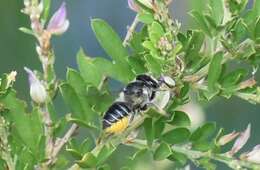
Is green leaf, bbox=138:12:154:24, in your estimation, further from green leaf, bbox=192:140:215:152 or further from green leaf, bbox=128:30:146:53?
green leaf, bbox=192:140:215:152

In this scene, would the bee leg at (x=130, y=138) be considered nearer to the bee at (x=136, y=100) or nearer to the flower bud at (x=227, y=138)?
the bee at (x=136, y=100)

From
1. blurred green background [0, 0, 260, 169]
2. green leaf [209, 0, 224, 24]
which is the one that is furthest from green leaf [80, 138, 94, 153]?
blurred green background [0, 0, 260, 169]

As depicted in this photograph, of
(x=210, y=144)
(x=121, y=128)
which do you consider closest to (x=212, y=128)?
(x=210, y=144)

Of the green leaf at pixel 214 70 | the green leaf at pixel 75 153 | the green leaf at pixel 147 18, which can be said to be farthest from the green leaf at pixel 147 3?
the green leaf at pixel 75 153

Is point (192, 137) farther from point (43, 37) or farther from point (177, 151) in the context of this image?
point (43, 37)

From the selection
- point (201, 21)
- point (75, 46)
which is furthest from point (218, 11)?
point (75, 46)

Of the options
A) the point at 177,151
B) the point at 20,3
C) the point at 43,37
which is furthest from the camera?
the point at 20,3
